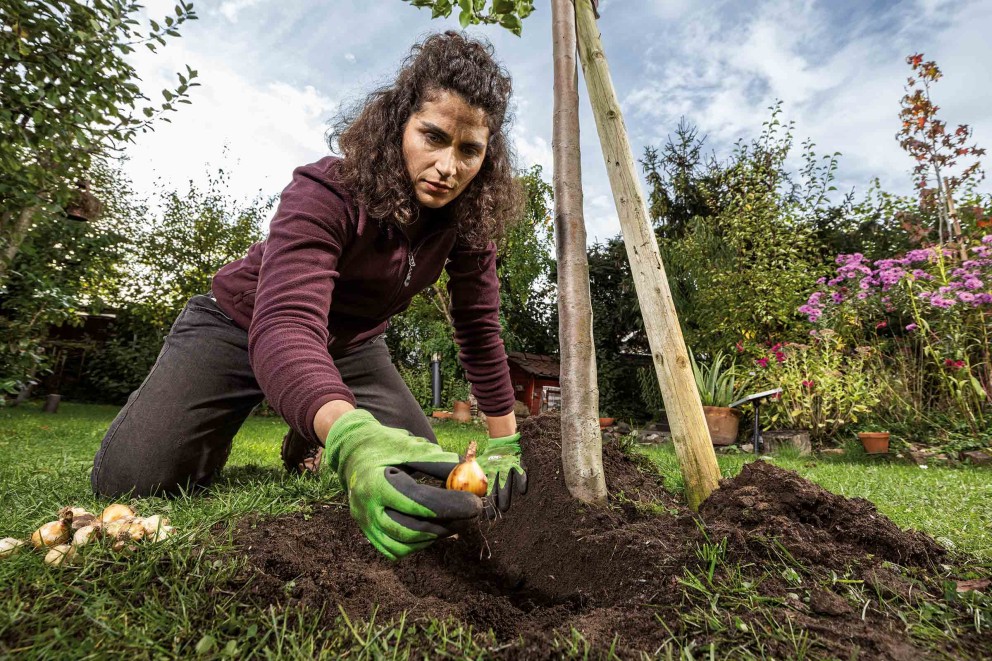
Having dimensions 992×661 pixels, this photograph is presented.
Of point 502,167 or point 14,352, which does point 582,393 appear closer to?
point 502,167

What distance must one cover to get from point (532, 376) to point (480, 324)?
8876 millimetres

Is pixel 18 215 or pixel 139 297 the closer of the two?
pixel 18 215

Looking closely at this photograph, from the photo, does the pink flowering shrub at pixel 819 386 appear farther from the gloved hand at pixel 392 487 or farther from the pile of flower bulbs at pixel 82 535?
the pile of flower bulbs at pixel 82 535

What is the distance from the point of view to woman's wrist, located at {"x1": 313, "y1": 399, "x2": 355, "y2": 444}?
145 centimetres

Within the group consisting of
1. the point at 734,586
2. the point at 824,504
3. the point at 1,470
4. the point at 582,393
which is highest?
the point at 582,393

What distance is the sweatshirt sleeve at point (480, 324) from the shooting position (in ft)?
8.63

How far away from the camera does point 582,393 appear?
191 centimetres

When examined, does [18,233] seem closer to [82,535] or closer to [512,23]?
[82,535]

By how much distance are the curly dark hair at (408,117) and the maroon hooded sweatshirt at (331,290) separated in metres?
0.08

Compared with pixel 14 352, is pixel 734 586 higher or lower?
lower

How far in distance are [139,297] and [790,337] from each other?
38.9 feet

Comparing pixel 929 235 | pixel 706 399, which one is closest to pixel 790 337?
pixel 706 399

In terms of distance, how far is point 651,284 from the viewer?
6.75 feet

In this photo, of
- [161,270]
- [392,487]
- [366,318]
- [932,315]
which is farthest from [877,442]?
[161,270]
